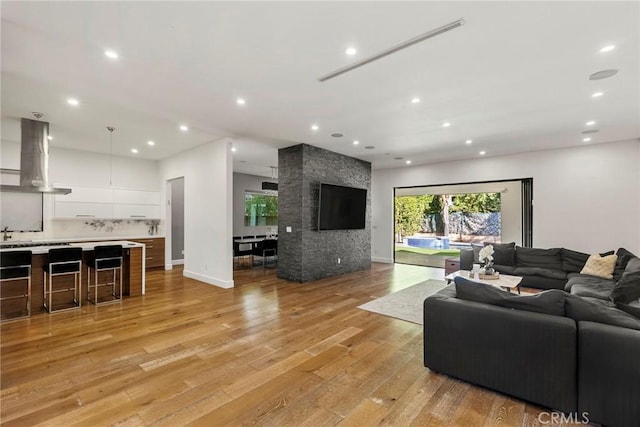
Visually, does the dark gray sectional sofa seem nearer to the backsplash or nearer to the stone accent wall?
the stone accent wall

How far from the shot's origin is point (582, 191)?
253 inches

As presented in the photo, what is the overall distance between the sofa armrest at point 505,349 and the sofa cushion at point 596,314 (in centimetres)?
10

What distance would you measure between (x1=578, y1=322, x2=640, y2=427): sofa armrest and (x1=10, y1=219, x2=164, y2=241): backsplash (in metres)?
8.79

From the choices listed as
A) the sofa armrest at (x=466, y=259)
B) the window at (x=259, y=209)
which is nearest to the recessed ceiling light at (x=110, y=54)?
the sofa armrest at (x=466, y=259)

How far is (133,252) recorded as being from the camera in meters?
5.43

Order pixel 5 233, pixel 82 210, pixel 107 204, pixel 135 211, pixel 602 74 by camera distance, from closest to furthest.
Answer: pixel 602 74, pixel 5 233, pixel 82 210, pixel 107 204, pixel 135 211

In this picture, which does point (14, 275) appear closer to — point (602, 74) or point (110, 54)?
point (110, 54)

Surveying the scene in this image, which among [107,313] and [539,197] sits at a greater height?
Answer: [539,197]

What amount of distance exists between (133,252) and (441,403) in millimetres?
5447

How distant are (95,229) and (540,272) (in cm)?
1003

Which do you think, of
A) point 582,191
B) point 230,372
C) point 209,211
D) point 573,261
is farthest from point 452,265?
point 230,372

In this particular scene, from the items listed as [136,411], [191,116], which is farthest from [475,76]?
[136,411]

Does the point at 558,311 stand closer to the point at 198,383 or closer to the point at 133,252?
the point at 198,383

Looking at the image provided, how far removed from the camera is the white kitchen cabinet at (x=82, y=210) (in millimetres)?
6672
